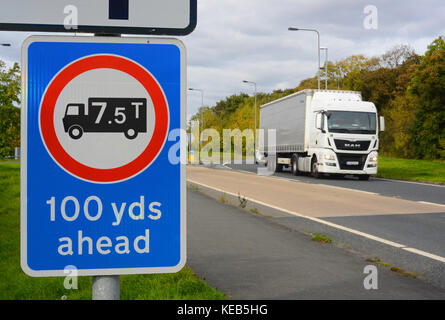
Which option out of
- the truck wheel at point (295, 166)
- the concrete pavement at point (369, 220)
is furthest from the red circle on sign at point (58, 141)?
the truck wheel at point (295, 166)

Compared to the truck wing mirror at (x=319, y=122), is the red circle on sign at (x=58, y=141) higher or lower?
lower

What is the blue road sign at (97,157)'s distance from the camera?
67.6 inches

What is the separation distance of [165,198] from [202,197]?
14377 mm

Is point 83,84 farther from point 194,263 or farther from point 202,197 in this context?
point 202,197

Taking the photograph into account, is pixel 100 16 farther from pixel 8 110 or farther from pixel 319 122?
pixel 319 122

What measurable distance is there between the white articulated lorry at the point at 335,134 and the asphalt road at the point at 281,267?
15759mm

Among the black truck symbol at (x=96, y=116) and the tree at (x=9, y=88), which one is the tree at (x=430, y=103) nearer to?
the tree at (x=9, y=88)

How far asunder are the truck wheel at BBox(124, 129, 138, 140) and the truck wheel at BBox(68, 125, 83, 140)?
13cm

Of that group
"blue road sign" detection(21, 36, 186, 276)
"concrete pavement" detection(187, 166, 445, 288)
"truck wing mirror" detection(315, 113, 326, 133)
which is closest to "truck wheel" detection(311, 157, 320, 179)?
"truck wing mirror" detection(315, 113, 326, 133)

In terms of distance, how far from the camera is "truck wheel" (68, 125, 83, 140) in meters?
1.72

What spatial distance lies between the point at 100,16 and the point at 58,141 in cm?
40

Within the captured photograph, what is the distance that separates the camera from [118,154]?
1740mm

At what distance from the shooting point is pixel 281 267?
6359 mm

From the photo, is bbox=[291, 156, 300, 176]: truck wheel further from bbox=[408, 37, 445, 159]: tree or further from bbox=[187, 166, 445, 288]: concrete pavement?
bbox=[408, 37, 445, 159]: tree
